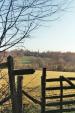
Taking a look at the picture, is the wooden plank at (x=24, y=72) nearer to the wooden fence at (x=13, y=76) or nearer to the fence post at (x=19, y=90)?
the wooden fence at (x=13, y=76)

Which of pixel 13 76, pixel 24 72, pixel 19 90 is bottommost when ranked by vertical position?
pixel 19 90

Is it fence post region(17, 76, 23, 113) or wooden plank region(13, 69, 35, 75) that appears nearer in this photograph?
Answer: wooden plank region(13, 69, 35, 75)

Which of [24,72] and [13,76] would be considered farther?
[13,76]

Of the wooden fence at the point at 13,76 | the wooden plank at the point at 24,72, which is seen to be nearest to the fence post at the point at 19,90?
the wooden fence at the point at 13,76

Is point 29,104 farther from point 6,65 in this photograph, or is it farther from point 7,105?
point 6,65

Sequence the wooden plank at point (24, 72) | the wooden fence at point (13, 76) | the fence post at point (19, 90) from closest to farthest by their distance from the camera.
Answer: the wooden plank at point (24, 72), the wooden fence at point (13, 76), the fence post at point (19, 90)

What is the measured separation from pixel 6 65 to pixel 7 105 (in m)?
4.16

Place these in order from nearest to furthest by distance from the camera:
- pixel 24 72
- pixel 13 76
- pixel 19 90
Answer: pixel 24 72 < pixel 13 76 < pixel 19 90

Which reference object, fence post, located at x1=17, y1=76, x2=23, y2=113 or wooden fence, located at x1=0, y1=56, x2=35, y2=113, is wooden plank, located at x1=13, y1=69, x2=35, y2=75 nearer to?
wooden fence, located at x1=0, y1=56, x2=35, y2=113

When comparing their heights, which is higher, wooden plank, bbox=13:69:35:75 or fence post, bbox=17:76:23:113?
wooden plank, bbox=13:69:35:75

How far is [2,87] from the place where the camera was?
48.0ft

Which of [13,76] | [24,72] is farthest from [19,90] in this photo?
[24,72]

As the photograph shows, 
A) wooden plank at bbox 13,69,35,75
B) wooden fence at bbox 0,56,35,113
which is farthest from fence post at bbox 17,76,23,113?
wooden plank at bbox 13,69,35,75

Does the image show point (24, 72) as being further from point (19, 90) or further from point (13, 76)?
point (19, 90)
